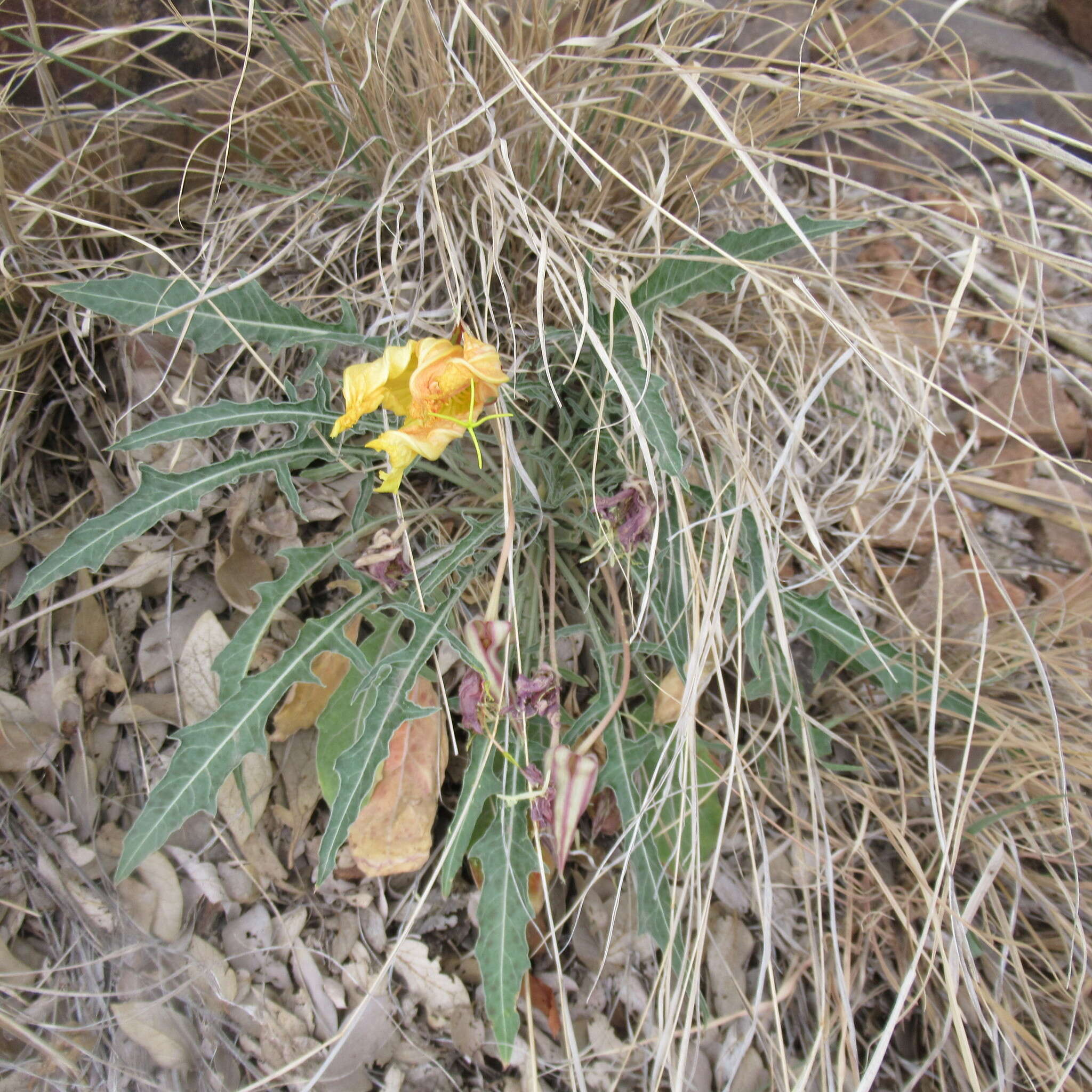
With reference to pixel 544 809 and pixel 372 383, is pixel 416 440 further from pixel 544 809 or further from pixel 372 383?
pixel 544 809

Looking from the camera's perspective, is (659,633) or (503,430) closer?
(503,430)

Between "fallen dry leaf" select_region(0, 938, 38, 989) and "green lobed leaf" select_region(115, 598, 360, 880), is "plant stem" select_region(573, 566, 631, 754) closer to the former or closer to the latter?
"green lobed leaf" select_region(115, 598, 360, 880)

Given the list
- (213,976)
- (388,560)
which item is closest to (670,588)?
(388,560)

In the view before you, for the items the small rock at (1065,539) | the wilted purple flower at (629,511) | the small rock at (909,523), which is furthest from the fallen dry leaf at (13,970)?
the small rock at (1065,539)

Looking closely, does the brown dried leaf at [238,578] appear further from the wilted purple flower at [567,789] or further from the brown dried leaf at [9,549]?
the wilted purple flower at [567,789]

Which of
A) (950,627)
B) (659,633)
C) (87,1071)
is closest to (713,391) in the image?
(659,633)

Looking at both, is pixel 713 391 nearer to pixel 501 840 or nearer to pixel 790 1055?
pixel 501 840
